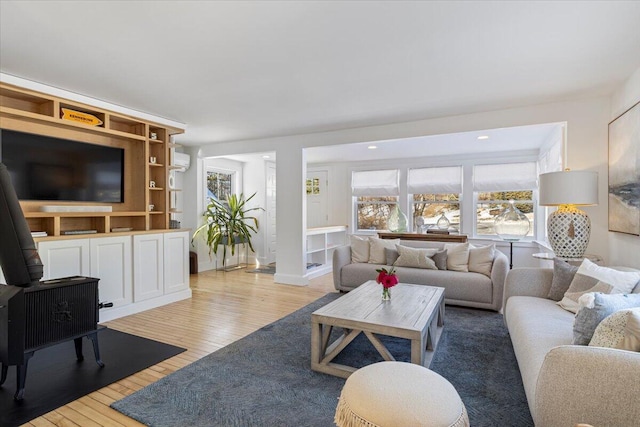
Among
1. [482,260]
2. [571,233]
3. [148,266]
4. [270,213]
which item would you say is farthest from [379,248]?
[270,213]

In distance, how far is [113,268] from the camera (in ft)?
11.9

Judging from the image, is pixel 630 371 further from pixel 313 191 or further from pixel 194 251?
pixel 313 191

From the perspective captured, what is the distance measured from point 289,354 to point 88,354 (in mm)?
1700

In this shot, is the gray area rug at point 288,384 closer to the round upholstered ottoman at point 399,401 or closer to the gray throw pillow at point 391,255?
the round upholstered ottoman at point 399,401

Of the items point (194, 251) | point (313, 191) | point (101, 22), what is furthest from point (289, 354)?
point (313, 191)

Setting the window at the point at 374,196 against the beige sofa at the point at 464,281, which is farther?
the window at the point at 374,196

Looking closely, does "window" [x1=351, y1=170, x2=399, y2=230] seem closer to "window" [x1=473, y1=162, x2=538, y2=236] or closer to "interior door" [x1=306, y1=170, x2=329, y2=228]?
"interior door" [x1=306, y1=170, x2=329, y2=228]

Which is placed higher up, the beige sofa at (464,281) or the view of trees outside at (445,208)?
the view of trees outside at (445,208)

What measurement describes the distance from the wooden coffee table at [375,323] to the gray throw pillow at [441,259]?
1484 mm

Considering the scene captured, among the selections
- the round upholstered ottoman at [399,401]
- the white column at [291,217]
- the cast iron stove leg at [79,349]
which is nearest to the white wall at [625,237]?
the round upholstered ottoman at [399,401]

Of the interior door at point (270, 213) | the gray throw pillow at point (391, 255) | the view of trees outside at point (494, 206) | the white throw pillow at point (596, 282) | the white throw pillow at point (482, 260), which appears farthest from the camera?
the interior door at point (270, 213)

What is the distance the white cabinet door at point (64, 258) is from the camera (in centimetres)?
307

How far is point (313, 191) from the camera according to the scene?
781cm

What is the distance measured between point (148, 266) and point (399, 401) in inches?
142
